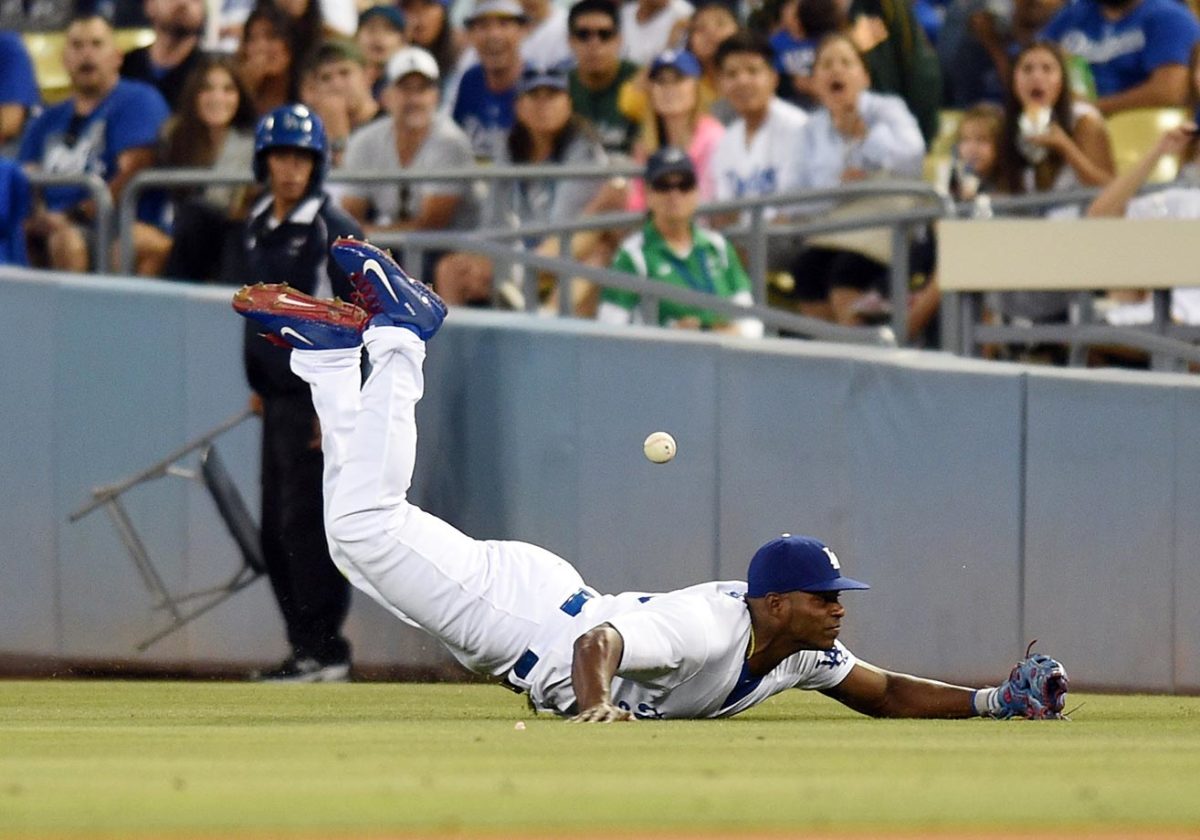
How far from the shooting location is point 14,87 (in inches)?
559

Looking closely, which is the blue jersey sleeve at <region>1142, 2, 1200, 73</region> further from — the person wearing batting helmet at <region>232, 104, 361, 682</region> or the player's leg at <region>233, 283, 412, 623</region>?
the player's leg at <region>233, 283, 412, 623</region>

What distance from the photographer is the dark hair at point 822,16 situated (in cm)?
1345

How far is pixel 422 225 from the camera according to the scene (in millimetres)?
12523

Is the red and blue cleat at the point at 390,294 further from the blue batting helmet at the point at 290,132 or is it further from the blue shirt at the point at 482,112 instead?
the blue shirt at the point at 482,112

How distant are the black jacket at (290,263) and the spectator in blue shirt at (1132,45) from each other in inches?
176

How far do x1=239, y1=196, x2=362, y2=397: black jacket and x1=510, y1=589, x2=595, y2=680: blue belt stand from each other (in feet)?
9.02

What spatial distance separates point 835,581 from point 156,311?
491cm

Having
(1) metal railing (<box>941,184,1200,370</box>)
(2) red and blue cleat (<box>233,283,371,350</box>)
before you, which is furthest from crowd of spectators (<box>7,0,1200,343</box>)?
(2) red and blue cleat (<box>233,283,371,350</box>)

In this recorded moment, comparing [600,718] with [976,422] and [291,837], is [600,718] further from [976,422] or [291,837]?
[976,422]

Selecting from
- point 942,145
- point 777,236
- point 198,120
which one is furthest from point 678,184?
point 198,120

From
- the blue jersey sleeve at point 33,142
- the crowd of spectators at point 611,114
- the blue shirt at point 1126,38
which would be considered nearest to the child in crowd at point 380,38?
the crowd of spectators at point 611,114

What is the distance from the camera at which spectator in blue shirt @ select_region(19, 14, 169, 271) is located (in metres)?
13.5

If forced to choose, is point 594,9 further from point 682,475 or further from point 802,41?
point 682,475

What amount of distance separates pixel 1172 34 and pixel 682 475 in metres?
3.99
